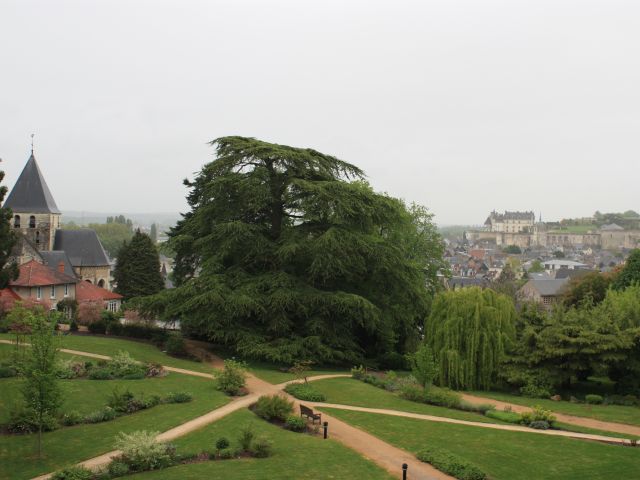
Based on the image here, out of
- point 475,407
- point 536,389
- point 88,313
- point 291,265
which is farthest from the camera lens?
point 88,313

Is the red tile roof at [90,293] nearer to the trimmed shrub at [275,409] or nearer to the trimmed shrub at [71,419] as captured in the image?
the trimmed shrub at [71,419]

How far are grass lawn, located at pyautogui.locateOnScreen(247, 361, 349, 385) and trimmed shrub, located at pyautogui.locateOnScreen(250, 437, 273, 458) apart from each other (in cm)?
967

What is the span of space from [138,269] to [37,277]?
11760 millimetres

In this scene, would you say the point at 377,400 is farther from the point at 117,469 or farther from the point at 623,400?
the point at 117,469

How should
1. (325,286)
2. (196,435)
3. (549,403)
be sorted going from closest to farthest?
(196,435)
(549,403)
(325,286)

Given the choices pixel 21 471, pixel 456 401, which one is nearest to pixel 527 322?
pixel 456 401

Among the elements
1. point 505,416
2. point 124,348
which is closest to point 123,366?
point 124,348

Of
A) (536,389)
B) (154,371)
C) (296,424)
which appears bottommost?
(296,424)

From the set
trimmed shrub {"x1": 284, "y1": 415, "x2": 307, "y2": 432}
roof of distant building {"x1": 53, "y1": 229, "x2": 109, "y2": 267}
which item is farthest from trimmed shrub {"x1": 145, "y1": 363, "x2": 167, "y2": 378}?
roof of distant building {"x1": 53, "y1": 229, "x2": 109, "y2": 267}

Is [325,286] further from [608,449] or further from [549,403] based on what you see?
[608,449]

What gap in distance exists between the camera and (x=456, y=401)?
2258cm

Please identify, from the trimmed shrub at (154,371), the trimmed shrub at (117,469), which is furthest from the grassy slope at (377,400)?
the trimmed shrub at (117,469)

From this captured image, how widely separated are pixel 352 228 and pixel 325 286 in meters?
3.69

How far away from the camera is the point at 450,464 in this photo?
600 inches
